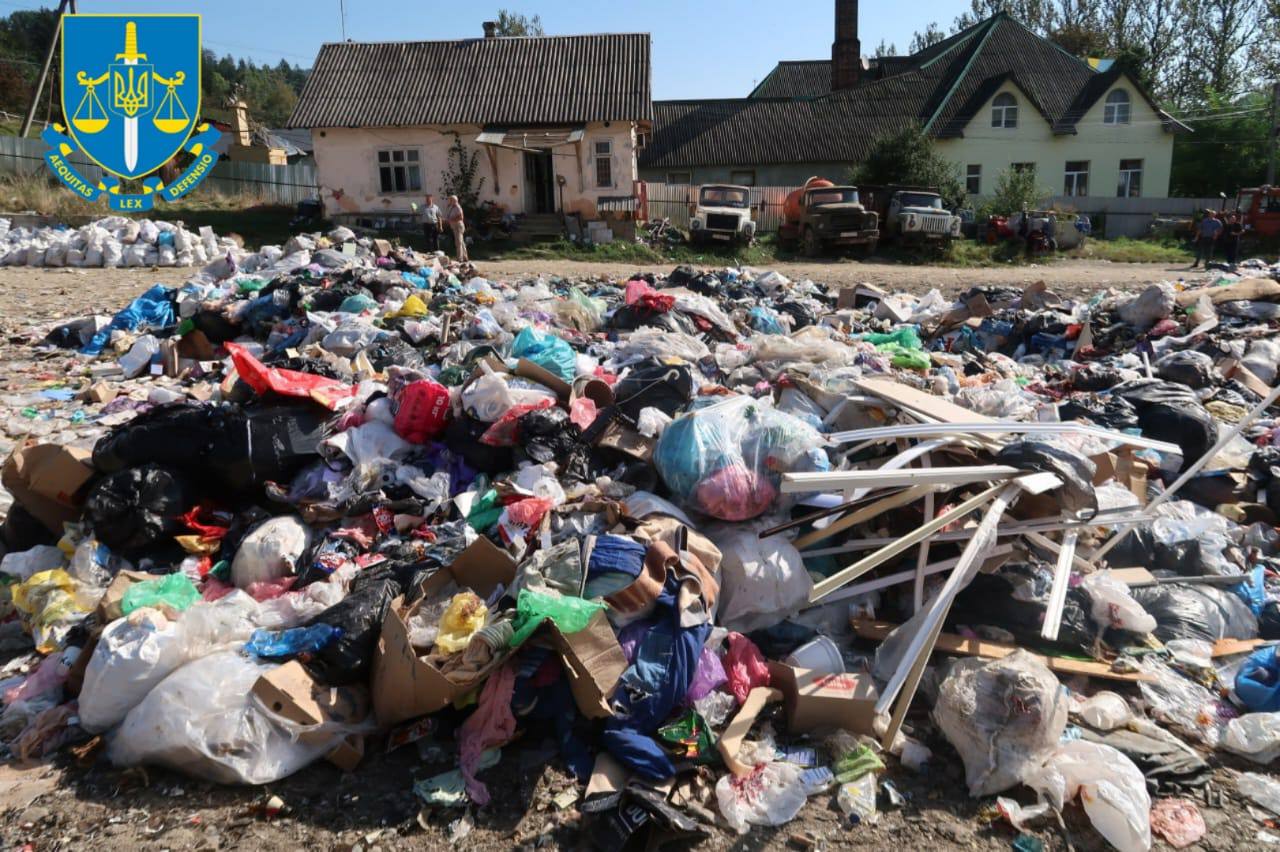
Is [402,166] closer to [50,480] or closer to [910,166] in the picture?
[910,166]

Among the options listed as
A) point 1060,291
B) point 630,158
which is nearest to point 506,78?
point 630,158

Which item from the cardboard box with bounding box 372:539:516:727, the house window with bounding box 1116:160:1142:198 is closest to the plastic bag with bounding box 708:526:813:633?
the cardboard box with bounding box 372:539:516:727

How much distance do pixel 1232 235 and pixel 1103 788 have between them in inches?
698

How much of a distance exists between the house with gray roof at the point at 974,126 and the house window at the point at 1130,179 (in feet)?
0.10

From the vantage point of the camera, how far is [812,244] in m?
16.9

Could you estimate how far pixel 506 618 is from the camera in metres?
2.72

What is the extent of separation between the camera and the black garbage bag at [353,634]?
270cm

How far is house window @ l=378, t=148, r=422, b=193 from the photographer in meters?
19.6

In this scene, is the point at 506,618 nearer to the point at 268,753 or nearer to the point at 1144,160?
the point at 268,753

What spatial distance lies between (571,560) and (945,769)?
1.37m

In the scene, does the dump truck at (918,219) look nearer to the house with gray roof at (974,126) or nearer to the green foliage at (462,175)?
the house with gray roof at (974,126)

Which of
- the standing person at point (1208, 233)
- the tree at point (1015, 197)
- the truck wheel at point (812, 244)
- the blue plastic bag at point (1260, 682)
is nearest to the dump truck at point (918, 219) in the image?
the truck wheel at point (812, 244)

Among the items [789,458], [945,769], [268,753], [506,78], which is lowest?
[945,769]

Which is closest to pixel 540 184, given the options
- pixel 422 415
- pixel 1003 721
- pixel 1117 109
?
pixel 422 415
